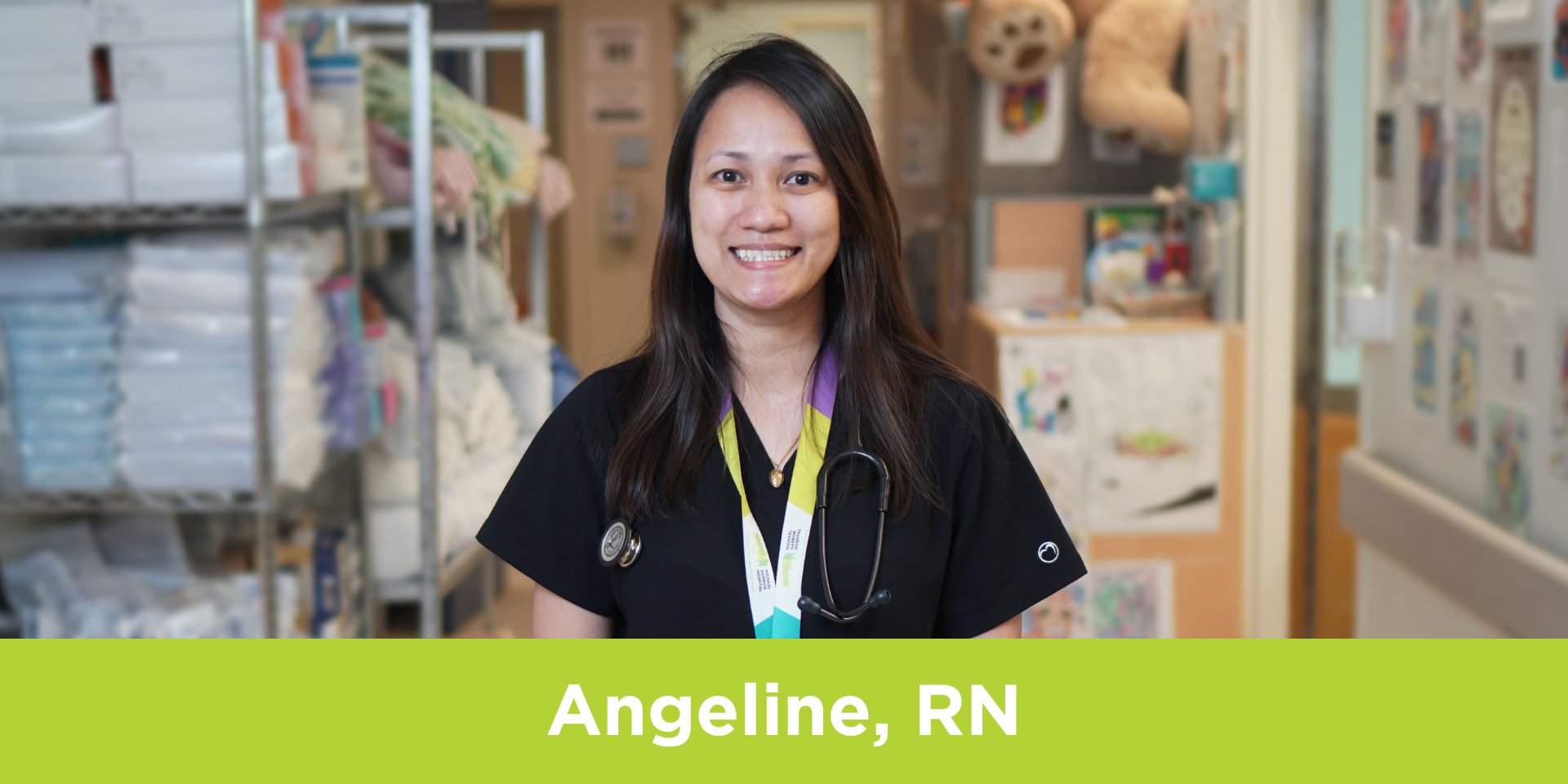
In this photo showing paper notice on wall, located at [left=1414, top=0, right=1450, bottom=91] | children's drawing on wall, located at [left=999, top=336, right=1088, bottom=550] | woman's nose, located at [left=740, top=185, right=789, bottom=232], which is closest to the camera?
woman's nose, located at [left=740, top=185, right=789, bottom=232]

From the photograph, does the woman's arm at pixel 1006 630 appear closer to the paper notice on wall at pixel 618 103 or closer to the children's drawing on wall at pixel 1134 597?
the children's drawing on wall at pixel 1134 597

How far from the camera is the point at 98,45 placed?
2.20 meters

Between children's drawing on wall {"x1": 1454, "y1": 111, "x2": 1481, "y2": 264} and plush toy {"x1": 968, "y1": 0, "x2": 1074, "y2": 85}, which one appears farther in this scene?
plush toy {"x1": 968, "y1": 0, "x2": 1074, "y2": 85}

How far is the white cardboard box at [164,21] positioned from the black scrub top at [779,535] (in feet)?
4.04

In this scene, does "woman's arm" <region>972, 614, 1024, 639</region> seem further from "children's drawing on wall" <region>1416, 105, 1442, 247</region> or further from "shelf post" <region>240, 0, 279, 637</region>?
"children's drawing on wall" <region>1416, 105, 1442, 247</region>

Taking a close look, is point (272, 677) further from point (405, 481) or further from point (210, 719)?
point (405, 481)

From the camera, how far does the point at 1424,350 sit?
8.73 ft

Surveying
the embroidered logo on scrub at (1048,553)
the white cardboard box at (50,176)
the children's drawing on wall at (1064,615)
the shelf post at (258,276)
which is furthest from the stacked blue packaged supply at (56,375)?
the children's drawing on wall at (1064,615)

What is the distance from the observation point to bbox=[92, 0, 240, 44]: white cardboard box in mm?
2178

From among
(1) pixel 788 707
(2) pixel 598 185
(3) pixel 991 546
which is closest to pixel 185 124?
(3) pixel 991 546

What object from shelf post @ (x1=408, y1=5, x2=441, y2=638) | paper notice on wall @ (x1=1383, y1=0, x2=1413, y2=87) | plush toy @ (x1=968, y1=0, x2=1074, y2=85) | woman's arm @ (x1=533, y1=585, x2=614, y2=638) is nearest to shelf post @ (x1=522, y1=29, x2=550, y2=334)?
shelf post @ (x1=408, y1=5, x2=441, y2=638)

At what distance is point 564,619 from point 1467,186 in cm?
187

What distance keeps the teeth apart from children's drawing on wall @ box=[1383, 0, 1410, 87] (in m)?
1.94

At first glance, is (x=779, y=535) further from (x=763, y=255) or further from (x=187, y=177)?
(x=187, y=177)
